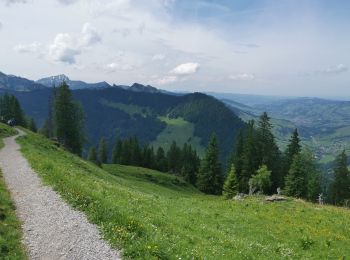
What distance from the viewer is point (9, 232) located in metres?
15.9

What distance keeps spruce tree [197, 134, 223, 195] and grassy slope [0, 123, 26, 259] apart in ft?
253

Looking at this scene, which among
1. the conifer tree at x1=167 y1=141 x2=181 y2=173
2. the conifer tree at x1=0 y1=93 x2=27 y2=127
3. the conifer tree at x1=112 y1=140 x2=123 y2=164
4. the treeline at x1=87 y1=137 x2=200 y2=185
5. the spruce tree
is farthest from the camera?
the conifer tree at x1=167 y1=141 x2=181 y2=173

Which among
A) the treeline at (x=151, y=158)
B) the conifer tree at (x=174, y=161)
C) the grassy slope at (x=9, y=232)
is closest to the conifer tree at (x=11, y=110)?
the treeline at (x=151, y=158)

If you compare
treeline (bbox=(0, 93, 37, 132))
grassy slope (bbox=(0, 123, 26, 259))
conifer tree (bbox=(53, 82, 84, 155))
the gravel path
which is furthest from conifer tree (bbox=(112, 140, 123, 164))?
grassy slope (bbox=(0, 123, 26, 259))

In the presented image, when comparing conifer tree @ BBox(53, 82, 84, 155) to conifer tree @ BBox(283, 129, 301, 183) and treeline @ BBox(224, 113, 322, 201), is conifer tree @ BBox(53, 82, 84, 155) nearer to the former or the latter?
treeline @ BBox(224, 113, 322, 201)

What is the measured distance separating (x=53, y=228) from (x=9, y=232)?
1815mm

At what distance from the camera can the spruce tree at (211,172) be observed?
3836 inches

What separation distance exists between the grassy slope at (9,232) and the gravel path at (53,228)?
13.1 inches

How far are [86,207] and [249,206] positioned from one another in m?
19.0

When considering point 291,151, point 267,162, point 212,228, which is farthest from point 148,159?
point 212,228

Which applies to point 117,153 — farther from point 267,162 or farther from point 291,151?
Answer: point 291,151

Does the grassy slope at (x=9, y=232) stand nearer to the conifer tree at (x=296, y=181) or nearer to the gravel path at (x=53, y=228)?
the gravel path at (x=53, y=228)

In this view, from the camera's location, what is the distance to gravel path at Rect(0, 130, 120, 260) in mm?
14227

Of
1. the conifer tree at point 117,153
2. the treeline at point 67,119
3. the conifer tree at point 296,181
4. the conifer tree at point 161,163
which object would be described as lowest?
the conifer tree at point 161,163
